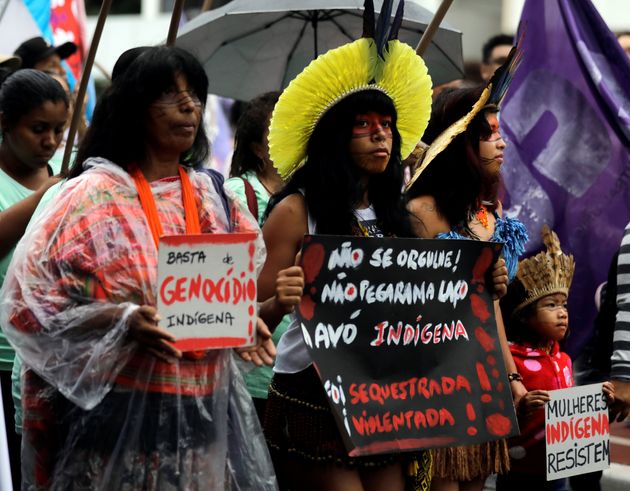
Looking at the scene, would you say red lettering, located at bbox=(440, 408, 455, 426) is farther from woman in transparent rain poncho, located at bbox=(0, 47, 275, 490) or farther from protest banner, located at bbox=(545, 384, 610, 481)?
woman in transparent rain poncho, located at bbox=(0, 47, 275, 490)

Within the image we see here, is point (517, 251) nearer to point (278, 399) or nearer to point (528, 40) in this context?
point (278, 399)

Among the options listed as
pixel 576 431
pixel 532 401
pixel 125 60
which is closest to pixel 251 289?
pixel 125 60

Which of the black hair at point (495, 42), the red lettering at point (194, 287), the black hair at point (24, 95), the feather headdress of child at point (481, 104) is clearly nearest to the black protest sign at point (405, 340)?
the feather headdress of child at point (481, 104)

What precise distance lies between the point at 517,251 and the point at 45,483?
203 centimetres

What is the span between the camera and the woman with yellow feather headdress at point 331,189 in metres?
3.88

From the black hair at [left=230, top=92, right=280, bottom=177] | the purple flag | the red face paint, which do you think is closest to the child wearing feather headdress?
the purple flag

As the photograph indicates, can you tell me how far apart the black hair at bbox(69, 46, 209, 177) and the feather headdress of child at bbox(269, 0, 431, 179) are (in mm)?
596

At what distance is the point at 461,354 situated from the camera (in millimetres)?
4145

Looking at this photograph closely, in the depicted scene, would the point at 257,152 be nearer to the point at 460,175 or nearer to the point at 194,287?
the point at 460,175

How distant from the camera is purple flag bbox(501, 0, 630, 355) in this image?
5.75m

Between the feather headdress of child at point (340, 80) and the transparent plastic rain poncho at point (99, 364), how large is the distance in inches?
32.3

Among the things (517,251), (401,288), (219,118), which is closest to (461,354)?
(401,288)

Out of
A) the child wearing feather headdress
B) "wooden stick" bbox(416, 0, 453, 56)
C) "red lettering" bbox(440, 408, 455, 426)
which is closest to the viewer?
"red lettering" bbox(440, 408, 455, 426)

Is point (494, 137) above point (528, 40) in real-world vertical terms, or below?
below
